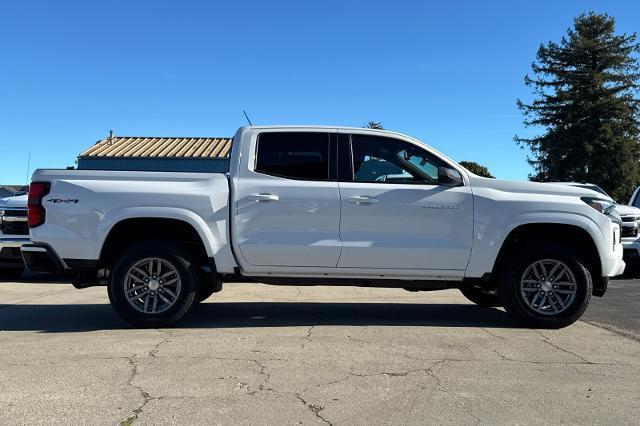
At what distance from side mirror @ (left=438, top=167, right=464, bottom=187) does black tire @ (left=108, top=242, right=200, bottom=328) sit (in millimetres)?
2861

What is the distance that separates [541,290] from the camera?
627cm

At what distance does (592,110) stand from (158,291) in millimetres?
43542

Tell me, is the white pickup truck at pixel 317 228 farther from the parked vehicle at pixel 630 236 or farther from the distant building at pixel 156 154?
the distant building at pixel 156 154

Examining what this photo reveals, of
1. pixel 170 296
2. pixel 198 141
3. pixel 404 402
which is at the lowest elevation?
pixel 404 402

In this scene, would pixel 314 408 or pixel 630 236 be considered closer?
pixel 314 408

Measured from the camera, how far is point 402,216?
6.11 meters

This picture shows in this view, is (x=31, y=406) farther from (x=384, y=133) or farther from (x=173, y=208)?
(x=384, y=133)

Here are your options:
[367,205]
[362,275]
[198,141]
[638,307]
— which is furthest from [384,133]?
[198,141]

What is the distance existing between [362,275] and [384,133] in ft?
5.29

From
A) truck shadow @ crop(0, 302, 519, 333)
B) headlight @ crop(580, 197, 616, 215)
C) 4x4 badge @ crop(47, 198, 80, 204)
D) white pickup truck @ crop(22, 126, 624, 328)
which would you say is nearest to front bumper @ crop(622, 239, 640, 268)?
truck shadow @ crop(0, 302, 519, 333)

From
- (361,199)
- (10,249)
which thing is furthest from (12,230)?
(361,199)

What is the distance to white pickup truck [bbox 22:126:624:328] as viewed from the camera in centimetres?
602

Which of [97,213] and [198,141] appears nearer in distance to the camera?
[97,213]

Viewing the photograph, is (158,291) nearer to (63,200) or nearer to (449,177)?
(63,200)
